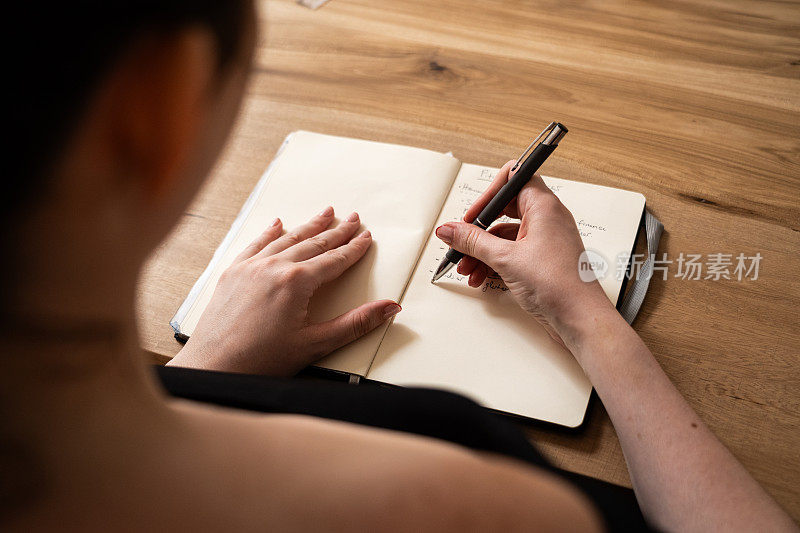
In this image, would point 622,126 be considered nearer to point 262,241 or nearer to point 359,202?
point 359,202

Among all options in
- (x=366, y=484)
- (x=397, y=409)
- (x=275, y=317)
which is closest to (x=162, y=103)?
(x=366, y=484)

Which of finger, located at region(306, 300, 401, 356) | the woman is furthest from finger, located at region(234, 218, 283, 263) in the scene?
the woman

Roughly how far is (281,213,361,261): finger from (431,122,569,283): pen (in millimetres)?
135

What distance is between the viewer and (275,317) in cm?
75

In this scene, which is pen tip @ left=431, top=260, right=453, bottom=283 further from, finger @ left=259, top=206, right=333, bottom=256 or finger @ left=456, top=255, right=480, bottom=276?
finger @ left=259, top=206, right=333, bottom=256

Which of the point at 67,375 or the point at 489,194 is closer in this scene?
the point at 67,375

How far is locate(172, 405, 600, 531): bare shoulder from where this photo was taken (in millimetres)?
315

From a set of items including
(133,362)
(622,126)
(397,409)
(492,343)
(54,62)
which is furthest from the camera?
(622,126)

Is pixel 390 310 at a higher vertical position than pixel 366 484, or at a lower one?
lower

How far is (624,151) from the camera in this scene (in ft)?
3.15

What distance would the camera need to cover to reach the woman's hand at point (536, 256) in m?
0.73

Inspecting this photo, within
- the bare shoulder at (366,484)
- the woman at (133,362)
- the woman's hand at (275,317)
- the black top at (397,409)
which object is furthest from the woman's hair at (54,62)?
the woman's hand at (275,317)

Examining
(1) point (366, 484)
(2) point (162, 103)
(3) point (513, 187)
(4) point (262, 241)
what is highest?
(2) point (162, 103)

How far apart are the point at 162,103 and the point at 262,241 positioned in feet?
1.96
